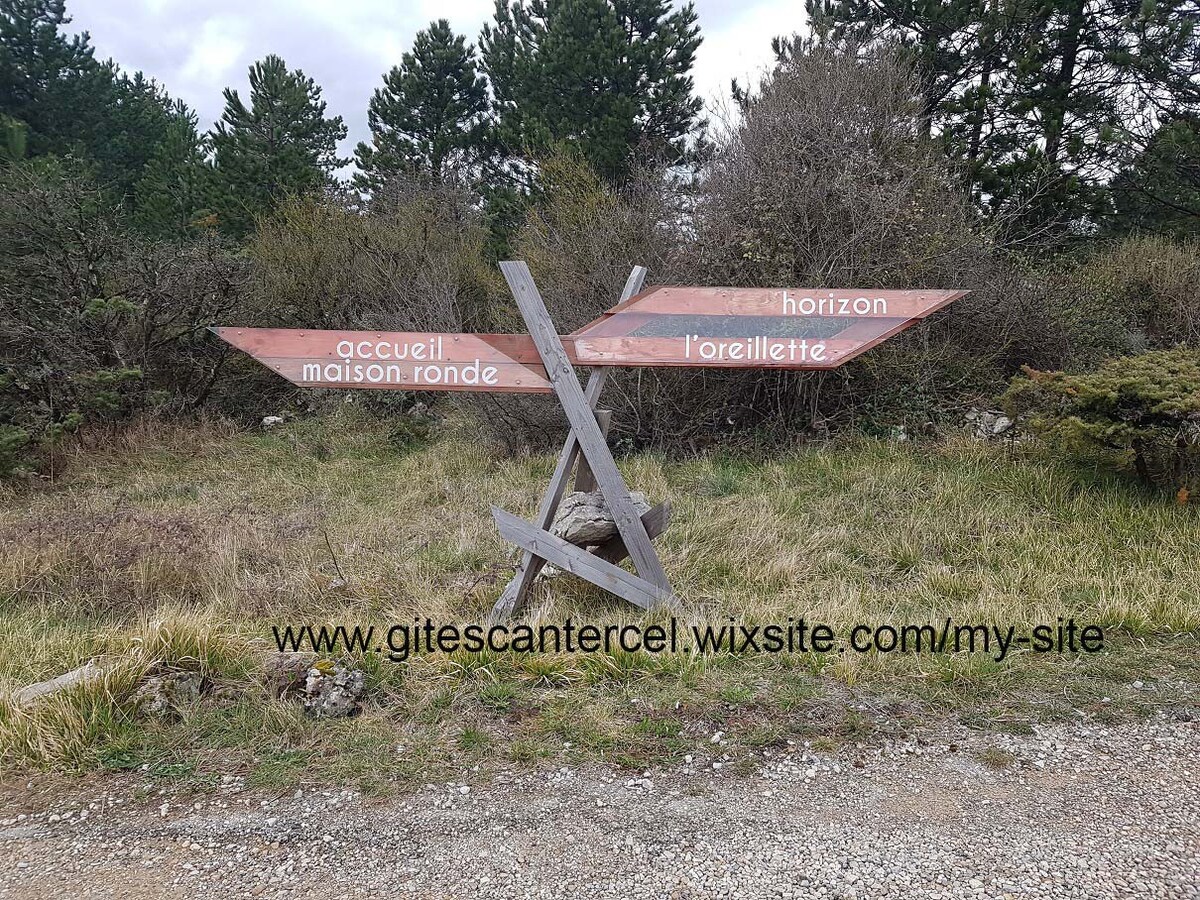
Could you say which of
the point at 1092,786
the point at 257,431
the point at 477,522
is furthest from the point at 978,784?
the point at 257,431

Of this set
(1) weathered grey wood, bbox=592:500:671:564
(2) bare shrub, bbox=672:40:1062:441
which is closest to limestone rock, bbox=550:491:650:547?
(1) weathered grey wood, bbox=592:500:671:564

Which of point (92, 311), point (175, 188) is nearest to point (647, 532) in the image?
point (92, 311)

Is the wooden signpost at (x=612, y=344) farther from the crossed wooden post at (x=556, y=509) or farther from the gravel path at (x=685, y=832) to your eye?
the gravel path at (x=685, y=832)

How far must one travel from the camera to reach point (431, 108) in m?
19.8

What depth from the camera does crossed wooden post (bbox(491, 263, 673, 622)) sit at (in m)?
3.71

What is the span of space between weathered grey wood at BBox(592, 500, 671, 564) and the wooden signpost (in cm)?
22

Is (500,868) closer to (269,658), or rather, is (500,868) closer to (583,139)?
(269,658)

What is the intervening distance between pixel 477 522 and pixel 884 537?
323cm

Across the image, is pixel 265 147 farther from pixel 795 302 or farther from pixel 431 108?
pixel 795 302

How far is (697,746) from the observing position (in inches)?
116

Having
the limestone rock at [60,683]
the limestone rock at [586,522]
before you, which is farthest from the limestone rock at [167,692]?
the limestone rock at [586,522]

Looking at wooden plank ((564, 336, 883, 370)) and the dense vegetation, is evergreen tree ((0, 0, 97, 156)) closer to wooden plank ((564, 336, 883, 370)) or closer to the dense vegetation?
the dense vegetation

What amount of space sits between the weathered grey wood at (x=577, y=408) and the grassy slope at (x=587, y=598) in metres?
0.54

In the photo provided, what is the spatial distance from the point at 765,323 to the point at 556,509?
146cm
